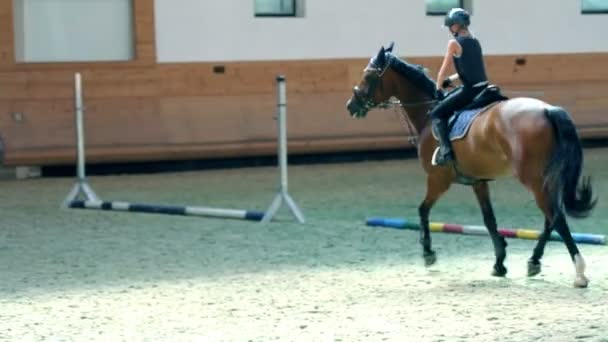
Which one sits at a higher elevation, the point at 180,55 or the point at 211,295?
the point at 180,55

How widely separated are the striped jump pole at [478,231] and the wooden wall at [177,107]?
20.7 ft

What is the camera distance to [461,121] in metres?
8.47

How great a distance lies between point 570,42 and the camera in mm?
18906

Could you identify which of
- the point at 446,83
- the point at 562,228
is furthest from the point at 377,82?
the point at 562,228

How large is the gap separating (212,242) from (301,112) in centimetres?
730

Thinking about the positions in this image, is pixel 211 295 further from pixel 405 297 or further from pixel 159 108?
pixel 159 108

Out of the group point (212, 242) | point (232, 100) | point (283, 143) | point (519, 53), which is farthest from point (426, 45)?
point (212, 242)

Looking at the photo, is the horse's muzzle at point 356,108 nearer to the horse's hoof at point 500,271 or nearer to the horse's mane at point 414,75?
the horse's mane at point 414,75

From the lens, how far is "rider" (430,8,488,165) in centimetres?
831

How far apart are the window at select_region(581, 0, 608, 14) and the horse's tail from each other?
12.0 metres

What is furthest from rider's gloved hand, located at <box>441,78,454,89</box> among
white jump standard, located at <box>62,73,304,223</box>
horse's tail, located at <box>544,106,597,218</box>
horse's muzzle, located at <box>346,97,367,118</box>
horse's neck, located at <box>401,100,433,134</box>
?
white jump standard, located at <box>62,73,304,223</box>

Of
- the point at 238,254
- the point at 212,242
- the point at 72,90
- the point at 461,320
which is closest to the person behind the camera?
the point at 461,320

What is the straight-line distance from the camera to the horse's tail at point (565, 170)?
7621 millimetres

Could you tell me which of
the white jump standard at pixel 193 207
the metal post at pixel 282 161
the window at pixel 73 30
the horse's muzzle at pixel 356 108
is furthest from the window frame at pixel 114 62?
the horse's muzzle at pixel 356 108
